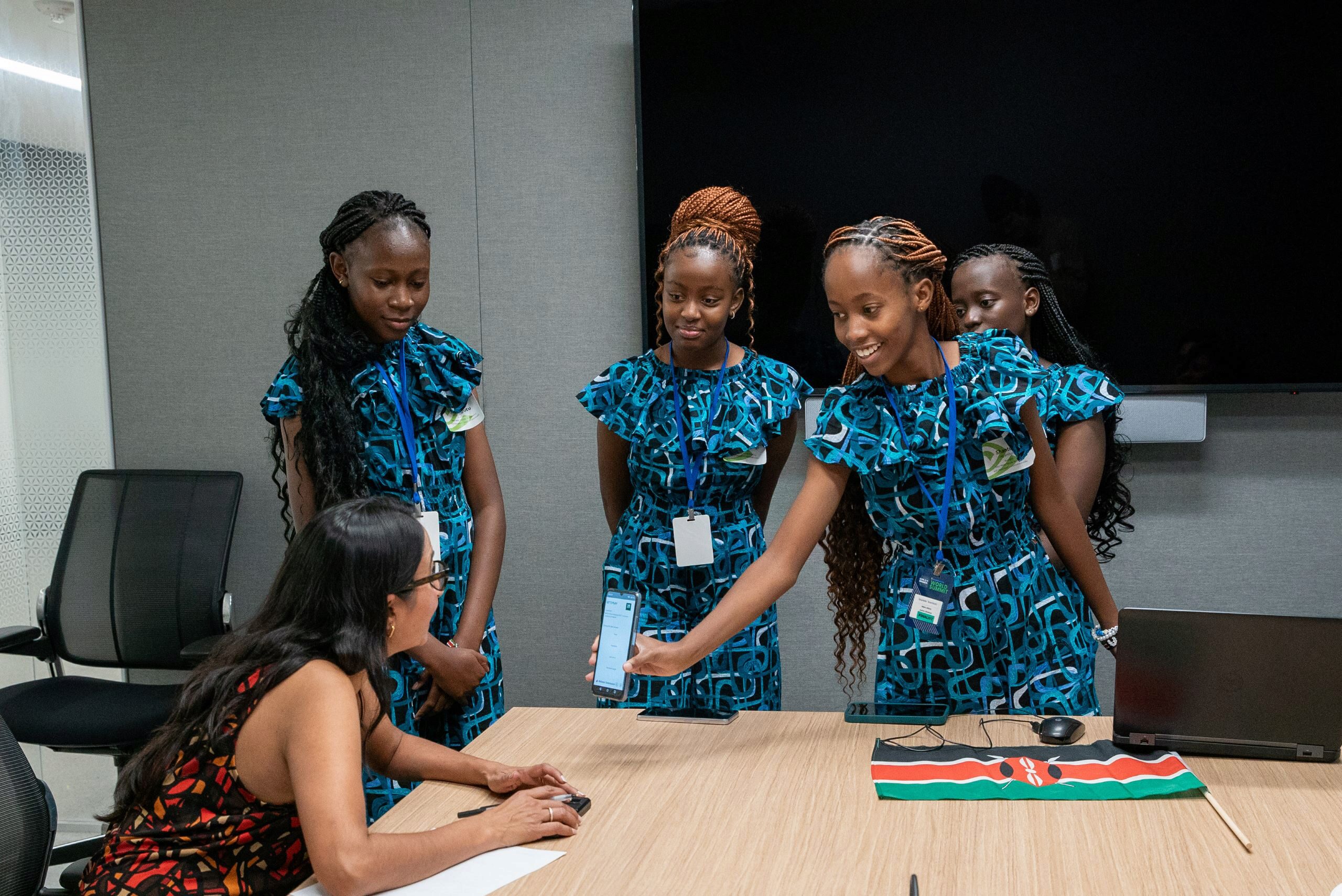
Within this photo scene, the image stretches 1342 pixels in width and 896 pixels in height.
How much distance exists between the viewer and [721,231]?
2.38 m

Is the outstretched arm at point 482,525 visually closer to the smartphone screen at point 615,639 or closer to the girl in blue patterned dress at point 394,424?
the girl in blue patterned dress at point 394,424

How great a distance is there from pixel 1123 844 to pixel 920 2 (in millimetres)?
2660

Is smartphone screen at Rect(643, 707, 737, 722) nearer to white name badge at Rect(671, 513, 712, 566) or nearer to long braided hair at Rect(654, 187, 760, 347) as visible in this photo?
white name badge at Rect(671, 513, 712, 566)

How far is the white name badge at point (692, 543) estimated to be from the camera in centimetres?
216

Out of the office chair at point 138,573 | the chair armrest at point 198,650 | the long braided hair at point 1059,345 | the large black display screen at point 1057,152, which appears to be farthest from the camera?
the office chair at point 138,573

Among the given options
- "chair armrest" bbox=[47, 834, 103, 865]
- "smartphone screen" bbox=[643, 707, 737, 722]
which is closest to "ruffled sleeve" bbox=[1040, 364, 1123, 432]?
"smartphone screen" bbox=[643, 707, 737, 722]

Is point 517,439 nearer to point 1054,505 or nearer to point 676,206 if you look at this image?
point 676,206

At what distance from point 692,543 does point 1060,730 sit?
2.68ft

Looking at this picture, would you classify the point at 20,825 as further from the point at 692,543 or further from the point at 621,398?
the point at 621,398

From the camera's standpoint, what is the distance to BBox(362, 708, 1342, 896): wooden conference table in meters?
1.27

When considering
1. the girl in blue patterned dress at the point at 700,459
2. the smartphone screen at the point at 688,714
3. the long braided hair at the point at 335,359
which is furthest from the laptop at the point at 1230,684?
the long braided hair at the point at 335,359

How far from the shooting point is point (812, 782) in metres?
1.59

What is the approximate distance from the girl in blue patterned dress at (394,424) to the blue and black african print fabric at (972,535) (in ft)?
2.64

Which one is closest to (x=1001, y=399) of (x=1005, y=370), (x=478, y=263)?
(x=1005, y=370)
